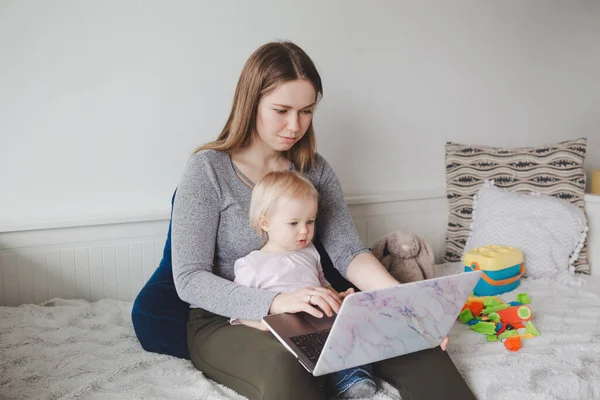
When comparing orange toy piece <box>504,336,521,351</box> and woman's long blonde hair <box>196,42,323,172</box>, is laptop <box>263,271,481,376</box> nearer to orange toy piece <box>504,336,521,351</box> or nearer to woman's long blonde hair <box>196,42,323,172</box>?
orange toy piece <box>504,336,521,351</box>

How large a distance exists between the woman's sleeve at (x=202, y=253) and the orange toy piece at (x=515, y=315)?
777 mm

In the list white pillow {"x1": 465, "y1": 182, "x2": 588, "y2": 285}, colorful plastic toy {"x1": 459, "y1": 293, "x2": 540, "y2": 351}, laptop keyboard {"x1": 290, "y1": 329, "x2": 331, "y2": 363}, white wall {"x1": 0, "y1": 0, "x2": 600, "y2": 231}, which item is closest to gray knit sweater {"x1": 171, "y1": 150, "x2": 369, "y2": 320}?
laptop keyboard {"x1": 290, "y1": 329, "x2": 331, "y2": 363}

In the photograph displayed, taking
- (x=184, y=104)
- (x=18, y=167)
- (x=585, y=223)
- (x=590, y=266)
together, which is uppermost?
(x=184, y=104)

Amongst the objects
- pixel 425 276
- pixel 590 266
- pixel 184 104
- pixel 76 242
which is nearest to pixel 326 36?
pixel 184 104

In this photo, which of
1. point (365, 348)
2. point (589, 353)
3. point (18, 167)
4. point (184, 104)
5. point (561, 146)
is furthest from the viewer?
point (561, 146)

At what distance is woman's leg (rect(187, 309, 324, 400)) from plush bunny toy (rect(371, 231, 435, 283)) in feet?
2.28

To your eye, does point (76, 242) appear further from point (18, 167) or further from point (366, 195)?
point (366, 195)

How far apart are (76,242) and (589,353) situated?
1.57 metres

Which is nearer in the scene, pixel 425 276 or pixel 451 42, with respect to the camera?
pixel 425 276

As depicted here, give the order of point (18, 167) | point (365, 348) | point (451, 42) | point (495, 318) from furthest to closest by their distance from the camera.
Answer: point (451, 42), point (18, 167), point (495, 318), point (365, 348)

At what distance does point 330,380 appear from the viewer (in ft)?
3.66

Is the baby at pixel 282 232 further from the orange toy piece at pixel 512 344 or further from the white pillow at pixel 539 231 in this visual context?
the white pillow at pixel 539 231

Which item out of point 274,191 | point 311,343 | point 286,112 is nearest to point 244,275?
point 274,191

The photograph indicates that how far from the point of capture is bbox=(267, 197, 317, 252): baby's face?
1.29 metres
